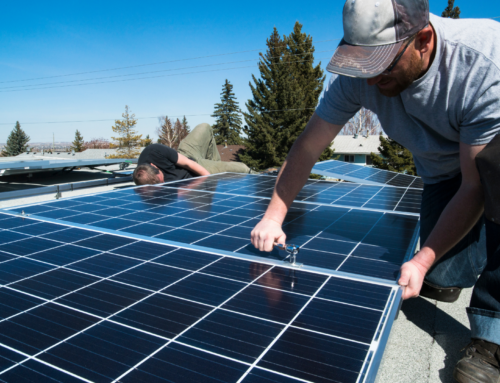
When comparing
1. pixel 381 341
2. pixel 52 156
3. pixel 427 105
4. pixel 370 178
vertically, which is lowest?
pixel 381 341

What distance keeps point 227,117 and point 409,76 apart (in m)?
65.6

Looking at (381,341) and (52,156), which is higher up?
(52,156)

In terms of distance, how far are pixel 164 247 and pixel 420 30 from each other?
2.39 m

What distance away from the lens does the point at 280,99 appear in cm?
4166

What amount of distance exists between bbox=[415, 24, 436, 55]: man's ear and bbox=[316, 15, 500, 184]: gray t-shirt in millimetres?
74

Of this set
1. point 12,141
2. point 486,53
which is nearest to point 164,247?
point 486,53

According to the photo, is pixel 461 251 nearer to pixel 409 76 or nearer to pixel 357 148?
pixel 409 76

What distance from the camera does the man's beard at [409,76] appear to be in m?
2.35

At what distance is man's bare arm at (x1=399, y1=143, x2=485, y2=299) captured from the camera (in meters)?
2.43

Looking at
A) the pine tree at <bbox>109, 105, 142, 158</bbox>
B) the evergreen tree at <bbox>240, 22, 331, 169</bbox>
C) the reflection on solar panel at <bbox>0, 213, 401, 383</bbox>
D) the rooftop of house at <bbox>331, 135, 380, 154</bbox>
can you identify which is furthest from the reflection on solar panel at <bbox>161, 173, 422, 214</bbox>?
the pine tree at <bbox>109, 105, 142, 158</bbox>

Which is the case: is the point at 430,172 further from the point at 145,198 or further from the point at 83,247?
the point at 145,198

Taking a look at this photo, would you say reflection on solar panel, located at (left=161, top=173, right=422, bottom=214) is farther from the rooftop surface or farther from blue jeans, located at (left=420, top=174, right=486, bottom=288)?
the rooftop surface

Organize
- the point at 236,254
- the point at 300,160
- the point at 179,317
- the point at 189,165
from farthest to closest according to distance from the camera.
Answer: the point at 189,165, the point at 300,160, the point at 236,254, the point at 179,317

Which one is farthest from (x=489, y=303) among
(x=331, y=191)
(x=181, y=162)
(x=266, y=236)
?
(x=181, y=162)
